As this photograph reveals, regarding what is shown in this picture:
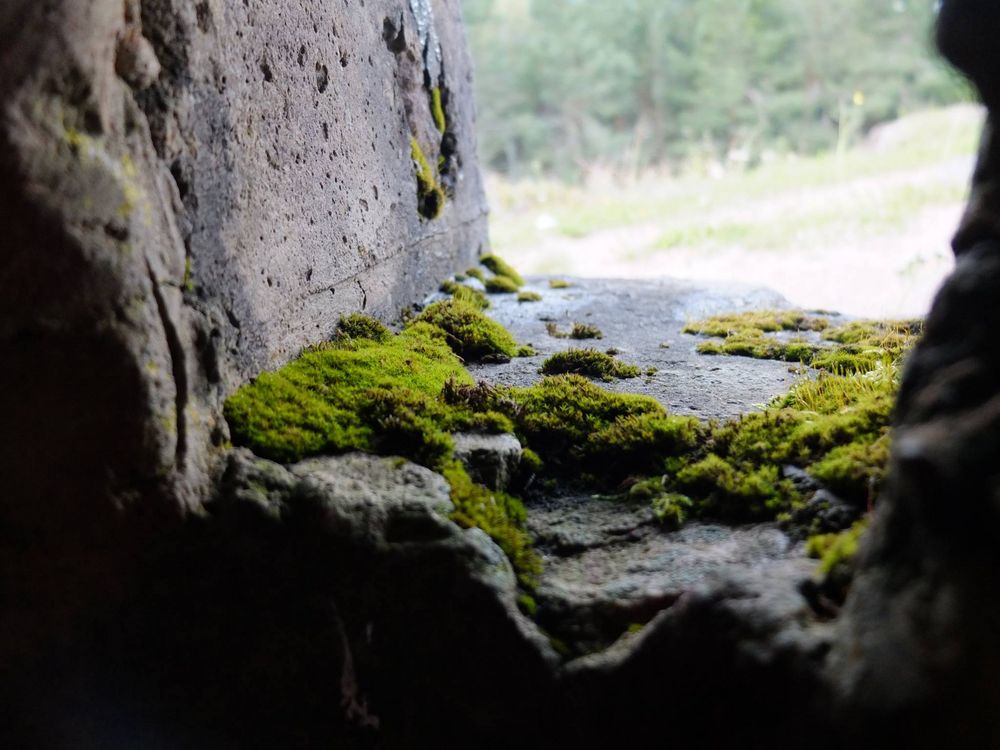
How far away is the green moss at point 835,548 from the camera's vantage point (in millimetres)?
2061

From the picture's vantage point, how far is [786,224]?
11.1m

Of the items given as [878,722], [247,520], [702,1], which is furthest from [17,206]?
[702,1]

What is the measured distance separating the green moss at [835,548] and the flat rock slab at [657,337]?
1.14 metres

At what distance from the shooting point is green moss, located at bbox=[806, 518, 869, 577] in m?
2.06

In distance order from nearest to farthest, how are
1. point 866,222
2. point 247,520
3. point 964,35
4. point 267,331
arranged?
point 964,35 → point 247,520 → point 267,331 → point 866,222

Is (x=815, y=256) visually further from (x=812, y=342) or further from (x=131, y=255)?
(x=131, y=255)

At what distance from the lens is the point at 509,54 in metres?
23.9

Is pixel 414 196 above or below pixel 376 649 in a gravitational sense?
above

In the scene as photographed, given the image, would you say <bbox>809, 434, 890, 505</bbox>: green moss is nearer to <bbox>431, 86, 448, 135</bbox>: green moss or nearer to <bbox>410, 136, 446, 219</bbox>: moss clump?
<bbox>410, 136, 446, 219</bbox>: moss clump

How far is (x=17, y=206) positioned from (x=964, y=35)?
2.60 m

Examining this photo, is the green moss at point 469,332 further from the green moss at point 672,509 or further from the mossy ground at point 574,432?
the green moss at point 672,509

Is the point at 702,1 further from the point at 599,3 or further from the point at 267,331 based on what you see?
the point at 267,331

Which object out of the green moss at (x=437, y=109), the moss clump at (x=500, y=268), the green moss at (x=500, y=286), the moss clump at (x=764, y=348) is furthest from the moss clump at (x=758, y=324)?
the green moss at (x=437, y=109)

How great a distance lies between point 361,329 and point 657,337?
209 centimetres
